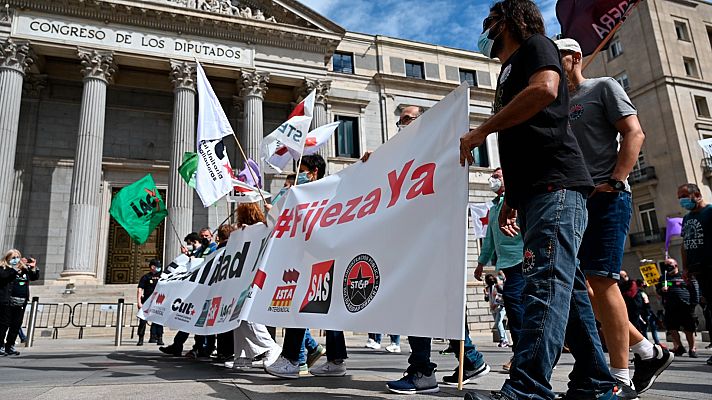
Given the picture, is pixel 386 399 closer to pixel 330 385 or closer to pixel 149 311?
pixel 330 385

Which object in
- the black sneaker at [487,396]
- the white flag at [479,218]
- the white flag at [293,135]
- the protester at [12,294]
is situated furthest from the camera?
the white flag at [479,218]

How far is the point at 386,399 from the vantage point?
2861 mm

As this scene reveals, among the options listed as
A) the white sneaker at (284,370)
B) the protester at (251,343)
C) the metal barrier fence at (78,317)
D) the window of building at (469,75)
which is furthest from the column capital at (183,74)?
the white sneaker at (284,370)

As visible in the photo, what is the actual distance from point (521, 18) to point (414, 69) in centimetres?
2670

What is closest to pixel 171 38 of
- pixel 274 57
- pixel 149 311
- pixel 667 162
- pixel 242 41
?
pixel 242 41

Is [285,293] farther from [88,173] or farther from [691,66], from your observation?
[691,66]

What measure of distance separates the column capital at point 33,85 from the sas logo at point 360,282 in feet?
74.3

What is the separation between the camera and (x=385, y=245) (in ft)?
9.95

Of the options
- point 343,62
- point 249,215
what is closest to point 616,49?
point 343,62

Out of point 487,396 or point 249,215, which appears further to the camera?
point 249,215

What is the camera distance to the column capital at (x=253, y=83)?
20875 mm

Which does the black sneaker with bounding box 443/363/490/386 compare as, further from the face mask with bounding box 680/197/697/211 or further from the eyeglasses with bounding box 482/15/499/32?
the face mask with bounding box 680/197/697/211

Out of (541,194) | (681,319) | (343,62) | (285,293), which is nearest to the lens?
(541,194)

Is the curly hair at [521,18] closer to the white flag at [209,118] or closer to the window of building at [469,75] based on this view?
the white flag at [209,118]
